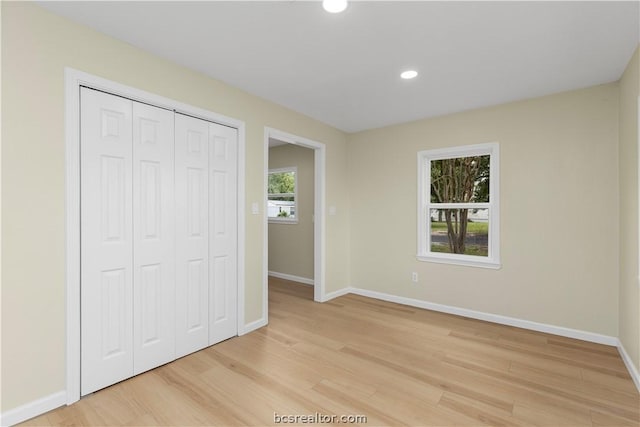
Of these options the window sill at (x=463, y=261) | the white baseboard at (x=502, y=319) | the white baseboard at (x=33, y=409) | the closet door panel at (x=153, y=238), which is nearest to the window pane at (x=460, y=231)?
the window sill at (x=463, y=261)

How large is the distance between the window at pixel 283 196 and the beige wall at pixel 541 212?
2.12 metres

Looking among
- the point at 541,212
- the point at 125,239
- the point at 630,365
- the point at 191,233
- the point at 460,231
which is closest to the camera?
the point at 125,239

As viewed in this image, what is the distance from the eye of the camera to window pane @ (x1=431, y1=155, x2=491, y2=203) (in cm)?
382

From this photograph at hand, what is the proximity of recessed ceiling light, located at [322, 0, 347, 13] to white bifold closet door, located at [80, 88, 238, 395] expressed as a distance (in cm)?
154

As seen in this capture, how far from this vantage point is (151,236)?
249 cm

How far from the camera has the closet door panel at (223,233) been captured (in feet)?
9.64

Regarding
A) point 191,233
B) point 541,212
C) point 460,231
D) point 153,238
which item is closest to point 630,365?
point 541,212

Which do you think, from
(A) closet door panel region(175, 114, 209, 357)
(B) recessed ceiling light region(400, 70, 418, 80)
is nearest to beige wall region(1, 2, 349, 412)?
(A) closet door panel region(175, 114, 209, 357)

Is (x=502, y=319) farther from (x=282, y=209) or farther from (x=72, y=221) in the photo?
(x=72, y=221)

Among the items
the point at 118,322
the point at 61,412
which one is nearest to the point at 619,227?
the point at 118,322

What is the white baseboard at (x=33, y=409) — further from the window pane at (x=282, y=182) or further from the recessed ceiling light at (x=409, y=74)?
the window pane at (x=282, y=182)

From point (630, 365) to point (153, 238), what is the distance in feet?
12.9

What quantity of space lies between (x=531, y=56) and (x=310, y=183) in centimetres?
363

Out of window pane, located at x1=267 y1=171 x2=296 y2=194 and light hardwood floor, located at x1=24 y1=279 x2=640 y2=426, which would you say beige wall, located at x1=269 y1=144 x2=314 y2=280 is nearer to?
window pane, located at x1=267 y1=171 x2=296 y2=194
